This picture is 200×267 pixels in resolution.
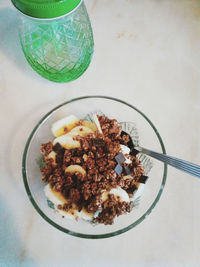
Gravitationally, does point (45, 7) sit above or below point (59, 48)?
below

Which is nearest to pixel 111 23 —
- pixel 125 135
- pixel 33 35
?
pixel 33 35

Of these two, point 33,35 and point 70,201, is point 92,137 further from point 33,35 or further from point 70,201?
point 33,35

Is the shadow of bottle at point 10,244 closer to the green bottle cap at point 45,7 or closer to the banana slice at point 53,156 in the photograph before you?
the banana slice at point 53,156

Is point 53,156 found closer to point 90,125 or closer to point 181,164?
point 90,125

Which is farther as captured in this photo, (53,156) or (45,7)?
(53,156)

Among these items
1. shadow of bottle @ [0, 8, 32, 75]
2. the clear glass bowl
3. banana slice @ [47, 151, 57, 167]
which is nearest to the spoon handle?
the clear glass bowl

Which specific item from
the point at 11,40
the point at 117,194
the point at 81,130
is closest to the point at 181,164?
the point at 117,194
